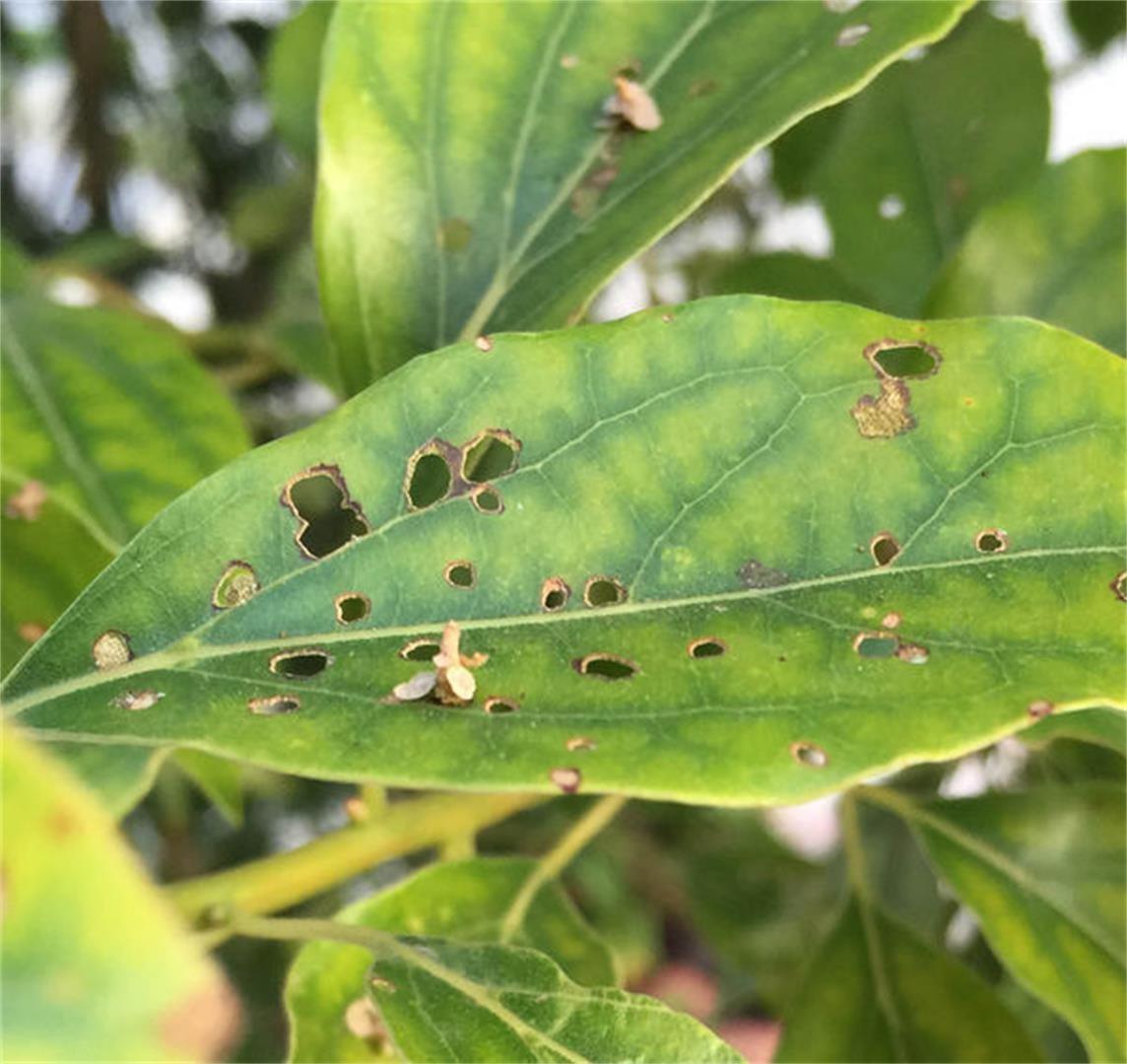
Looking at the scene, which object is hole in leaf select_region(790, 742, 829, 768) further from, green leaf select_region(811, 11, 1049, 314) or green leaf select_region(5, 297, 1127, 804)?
green leaf select_region(811, 11, 1049, 314)

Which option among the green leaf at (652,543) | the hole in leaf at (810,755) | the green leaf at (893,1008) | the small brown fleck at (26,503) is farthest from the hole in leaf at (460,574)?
the green leaf at (893,1008)

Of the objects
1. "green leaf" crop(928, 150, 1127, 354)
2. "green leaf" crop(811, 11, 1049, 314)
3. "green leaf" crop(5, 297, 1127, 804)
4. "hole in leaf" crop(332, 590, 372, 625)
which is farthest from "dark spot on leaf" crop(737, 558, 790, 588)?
"green leaf" crop(811, 11, 1049, 314)

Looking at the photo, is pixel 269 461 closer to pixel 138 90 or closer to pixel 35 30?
pixel 138 90

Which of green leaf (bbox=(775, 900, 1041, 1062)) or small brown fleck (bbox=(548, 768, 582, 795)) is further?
green leaf (bbox=(775, 900, 1041, 1062))

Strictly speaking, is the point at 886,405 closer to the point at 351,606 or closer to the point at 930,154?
the point at 351,606

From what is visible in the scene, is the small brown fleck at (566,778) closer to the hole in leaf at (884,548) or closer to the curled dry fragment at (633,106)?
the hole in leaf at (884,548)

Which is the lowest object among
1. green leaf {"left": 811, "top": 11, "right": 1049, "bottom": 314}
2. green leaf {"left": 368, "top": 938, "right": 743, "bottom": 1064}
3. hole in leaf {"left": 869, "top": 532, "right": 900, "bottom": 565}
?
green leaf {"left": 368, "top": 938, "right": 743, "bottom": 1064}

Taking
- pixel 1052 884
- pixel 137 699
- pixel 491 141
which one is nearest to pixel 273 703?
pixel 137 699
